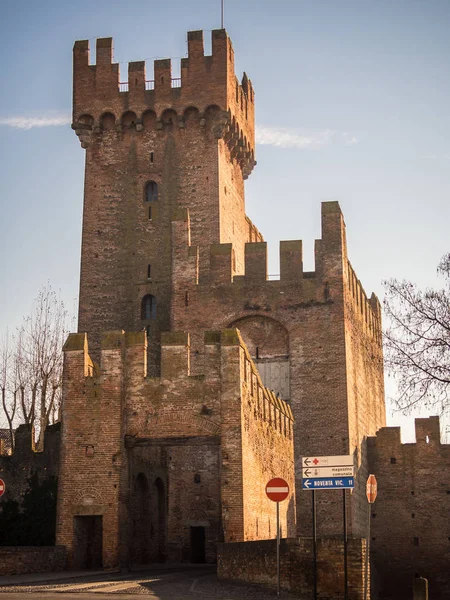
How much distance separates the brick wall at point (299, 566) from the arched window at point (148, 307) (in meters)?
19.3

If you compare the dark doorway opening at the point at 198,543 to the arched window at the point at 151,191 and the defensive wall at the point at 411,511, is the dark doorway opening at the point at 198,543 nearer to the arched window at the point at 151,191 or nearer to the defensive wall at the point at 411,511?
the defensive wall at the point at 411,511

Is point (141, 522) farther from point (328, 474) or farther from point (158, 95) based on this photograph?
point (158, 95)

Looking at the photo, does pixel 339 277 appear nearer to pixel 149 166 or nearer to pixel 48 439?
pixel 149 166

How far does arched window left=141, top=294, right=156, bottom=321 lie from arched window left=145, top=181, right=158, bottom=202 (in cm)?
422

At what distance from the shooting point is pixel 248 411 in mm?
27188

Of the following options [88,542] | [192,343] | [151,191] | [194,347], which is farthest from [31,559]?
[151,191]

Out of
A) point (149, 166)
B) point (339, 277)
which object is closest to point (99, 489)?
point (339, 277)

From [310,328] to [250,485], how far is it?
12.3m

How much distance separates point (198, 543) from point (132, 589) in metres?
15.7

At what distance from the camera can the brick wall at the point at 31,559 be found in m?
23.7

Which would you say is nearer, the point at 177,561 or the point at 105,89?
the point at 177,561

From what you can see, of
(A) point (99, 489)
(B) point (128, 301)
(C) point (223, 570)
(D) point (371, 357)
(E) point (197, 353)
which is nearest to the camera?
(C) point (223, 570)

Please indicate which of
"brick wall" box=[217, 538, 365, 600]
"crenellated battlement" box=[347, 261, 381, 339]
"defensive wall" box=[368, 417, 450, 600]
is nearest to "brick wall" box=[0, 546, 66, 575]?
"brick wall" box=[217, 538, 365, 600]

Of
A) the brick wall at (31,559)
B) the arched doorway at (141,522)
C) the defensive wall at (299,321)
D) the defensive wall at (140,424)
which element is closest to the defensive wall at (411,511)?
the defensive wall at (299,321)
